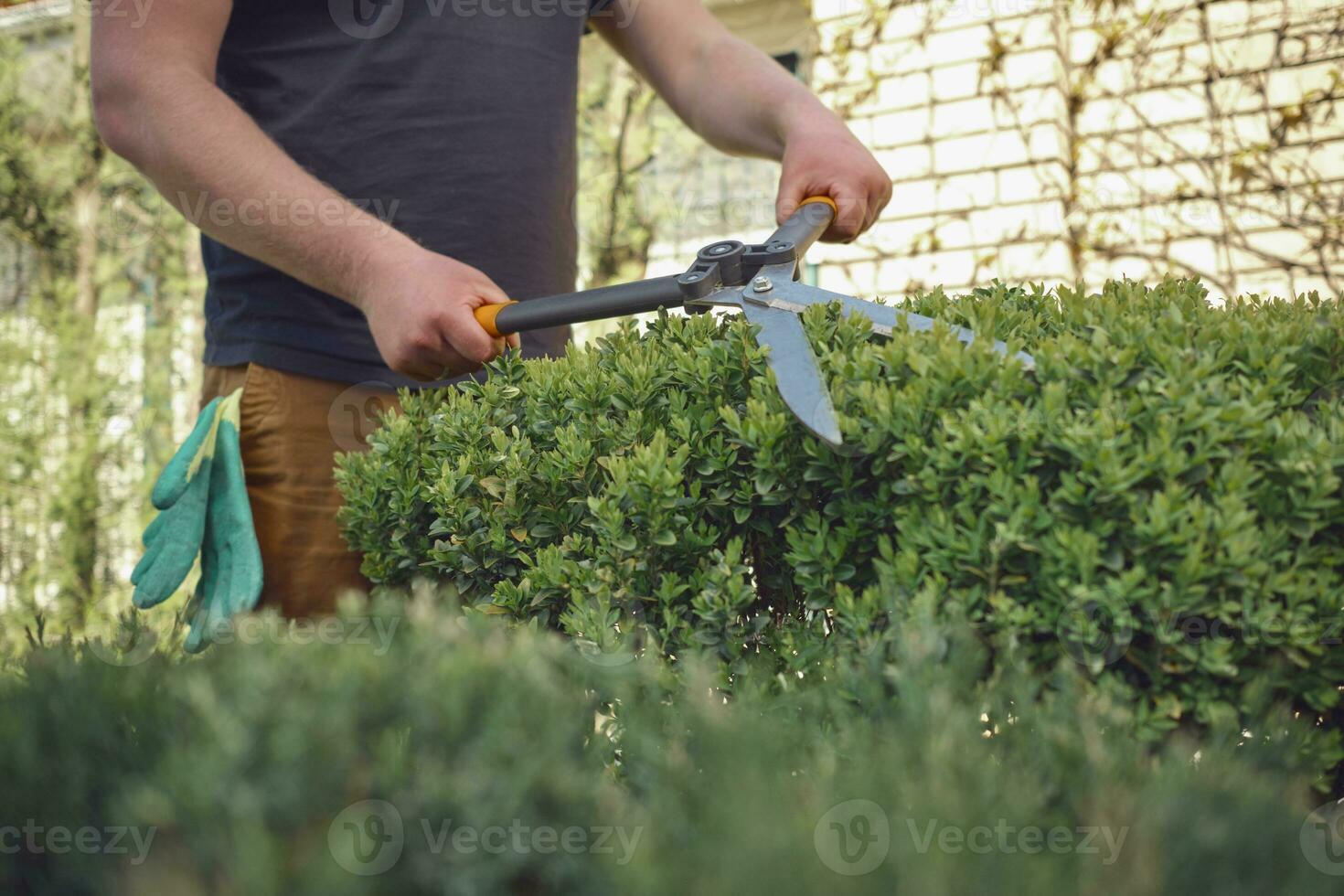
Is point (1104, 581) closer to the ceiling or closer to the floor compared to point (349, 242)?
closer to the floor

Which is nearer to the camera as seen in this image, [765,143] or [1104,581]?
[1104,581]

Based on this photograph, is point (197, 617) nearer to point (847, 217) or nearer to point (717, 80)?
point (847, 217)

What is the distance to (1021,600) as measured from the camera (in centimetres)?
124

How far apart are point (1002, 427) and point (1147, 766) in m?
0.43

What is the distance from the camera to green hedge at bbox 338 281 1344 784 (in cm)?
117

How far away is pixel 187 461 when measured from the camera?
6.86 ft

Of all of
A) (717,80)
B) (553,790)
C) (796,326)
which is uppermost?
(717,80)

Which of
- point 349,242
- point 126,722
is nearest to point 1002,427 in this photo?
point 126,722

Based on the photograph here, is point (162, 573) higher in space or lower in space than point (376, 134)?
lower

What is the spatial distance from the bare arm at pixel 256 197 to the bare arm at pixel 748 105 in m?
0.77

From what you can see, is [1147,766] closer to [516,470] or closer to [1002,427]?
[1002,427]

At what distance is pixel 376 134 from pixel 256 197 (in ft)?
1.73

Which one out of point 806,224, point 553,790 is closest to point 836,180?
point 806,224

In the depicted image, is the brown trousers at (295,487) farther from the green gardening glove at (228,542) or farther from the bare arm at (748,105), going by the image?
the bare arm at (748,105)
